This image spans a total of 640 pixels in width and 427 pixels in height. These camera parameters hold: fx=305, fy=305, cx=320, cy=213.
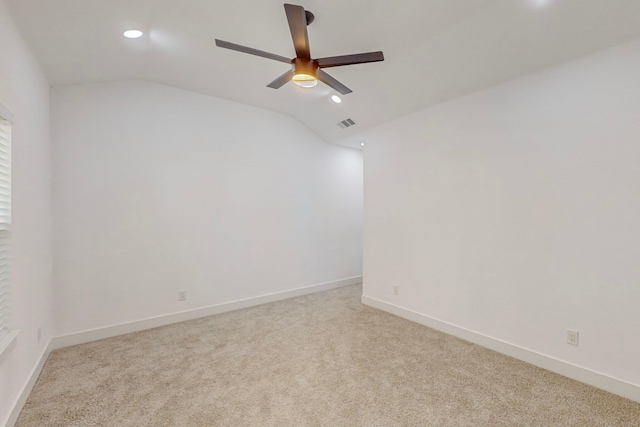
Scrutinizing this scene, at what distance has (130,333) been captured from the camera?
338cm

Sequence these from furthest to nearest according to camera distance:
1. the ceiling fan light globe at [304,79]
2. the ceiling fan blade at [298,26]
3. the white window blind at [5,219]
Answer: the ceiling fan light globe at [304,79] < the white window blind at [5,219] < the ceiling fan blade at [298,26]

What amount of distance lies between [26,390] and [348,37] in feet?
12.1

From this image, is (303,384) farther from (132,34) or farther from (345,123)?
(345,123)

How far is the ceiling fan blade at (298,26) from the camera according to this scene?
1763 mm

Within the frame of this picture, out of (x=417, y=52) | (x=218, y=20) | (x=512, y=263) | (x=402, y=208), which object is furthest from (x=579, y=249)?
(x=218, y=20)

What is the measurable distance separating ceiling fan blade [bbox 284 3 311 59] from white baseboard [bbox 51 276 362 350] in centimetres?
324

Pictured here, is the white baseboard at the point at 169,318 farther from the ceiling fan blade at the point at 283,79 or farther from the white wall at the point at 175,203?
the ceiling fan blade at the point at 283,79

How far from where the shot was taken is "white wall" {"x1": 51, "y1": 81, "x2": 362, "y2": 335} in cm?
315

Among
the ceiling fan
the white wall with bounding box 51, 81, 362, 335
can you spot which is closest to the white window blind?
the white wall with bounding box 51, 81, 362, 335

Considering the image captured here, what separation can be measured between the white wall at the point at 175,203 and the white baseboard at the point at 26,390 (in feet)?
1.39

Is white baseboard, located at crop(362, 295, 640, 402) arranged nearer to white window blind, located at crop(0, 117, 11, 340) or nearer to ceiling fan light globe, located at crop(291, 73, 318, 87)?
ceiling fan light globe, located at crop(291, 73, 318, 87)

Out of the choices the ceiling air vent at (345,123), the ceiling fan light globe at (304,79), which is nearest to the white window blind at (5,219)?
the ceiling fan light globe at (304,79)

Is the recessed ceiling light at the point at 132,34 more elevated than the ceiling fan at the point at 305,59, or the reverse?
the recessed ceiling light at the point at 132,34

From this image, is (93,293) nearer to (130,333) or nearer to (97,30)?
(130,333)
